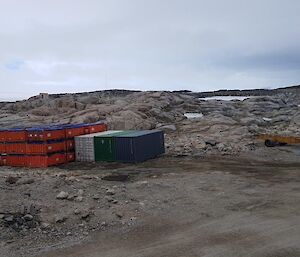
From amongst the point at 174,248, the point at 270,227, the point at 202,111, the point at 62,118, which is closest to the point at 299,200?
the point at 270,227

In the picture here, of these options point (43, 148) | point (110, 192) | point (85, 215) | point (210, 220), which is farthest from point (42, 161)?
point (210, 220)

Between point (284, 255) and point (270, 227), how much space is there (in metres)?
2.59

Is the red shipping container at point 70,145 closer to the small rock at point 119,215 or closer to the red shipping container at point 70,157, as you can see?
the red shipping container at point 70,157

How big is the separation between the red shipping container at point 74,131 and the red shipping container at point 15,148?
315cm

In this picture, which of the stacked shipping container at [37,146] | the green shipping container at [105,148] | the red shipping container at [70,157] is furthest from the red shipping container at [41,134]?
the green shipping container at [105,148]

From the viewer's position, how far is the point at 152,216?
54.0ft

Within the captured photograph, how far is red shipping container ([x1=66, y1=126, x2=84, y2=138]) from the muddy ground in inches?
319

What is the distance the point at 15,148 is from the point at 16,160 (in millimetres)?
859

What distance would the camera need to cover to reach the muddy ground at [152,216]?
13328 mm

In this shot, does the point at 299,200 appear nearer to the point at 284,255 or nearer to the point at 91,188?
the point at 284,255

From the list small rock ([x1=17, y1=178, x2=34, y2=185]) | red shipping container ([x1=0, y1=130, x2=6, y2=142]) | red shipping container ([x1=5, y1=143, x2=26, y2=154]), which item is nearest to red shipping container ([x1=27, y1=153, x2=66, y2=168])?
red shipping container ([x1=5, y1=143, x2=26, y2=154])

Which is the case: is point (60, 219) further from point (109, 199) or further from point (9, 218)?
point (109, 199)

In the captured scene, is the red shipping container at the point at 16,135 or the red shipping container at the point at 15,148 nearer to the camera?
the red shipping container at the point at 16,135

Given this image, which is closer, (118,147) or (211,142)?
(118,147)
